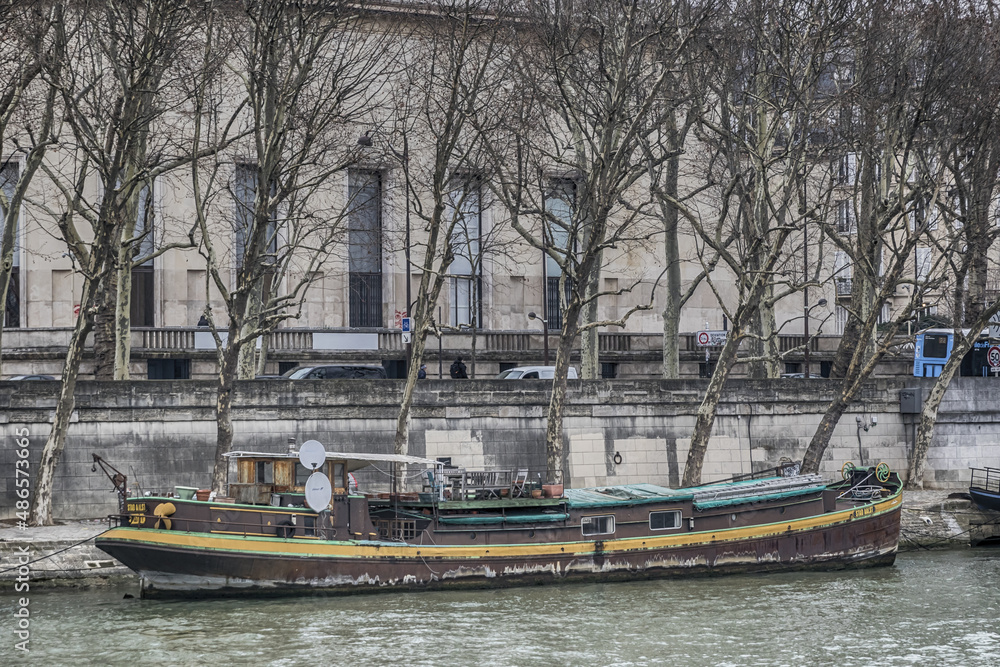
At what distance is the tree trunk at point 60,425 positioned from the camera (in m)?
26.3

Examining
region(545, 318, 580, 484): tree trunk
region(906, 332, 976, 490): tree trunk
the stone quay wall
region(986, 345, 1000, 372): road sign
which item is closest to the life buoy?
the stone quay wall

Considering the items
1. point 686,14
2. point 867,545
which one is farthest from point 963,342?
point 686,14

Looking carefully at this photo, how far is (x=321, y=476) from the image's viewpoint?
77.2 ft

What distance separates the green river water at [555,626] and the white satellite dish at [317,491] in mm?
1716

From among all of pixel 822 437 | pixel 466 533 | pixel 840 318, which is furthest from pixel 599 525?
pixel 840 318

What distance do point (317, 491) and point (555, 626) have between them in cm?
536

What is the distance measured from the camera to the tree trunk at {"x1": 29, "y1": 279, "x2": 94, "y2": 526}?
26.3 metres

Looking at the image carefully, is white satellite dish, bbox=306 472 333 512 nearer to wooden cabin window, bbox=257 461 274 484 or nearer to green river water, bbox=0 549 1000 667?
wooden cabin window, bbox=257 461 274 484

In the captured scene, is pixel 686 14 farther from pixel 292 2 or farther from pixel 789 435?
pixel 789 435

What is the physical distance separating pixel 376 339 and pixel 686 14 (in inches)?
927

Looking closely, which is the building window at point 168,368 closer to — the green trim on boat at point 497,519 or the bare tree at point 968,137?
the green trim on boat at point 497,519

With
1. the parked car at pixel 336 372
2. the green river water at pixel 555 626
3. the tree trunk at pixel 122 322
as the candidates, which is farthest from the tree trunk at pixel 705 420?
the tree trunk at pixel 122 322

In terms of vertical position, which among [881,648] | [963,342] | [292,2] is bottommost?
[881,648]

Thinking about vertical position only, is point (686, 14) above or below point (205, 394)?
above
